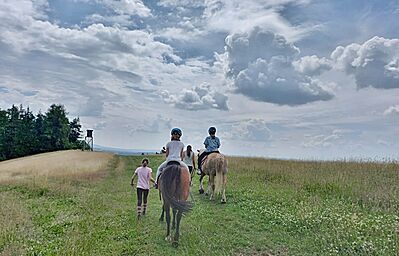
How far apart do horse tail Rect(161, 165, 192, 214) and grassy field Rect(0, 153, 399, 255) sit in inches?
34.4

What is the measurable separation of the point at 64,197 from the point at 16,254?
864 cm

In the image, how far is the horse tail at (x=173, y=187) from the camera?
8.23 m

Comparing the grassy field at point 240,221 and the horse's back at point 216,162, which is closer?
the grassy field at point 240,221

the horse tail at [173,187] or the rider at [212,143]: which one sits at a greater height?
the rider at [212,143]

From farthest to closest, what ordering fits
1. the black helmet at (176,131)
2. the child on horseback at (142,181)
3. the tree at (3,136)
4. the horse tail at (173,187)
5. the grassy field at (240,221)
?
the tree at (3,136), the child on horseback at (142,181), the black helmet at (176,131), the horse tail at (173,187), the grassy field at (240,221)

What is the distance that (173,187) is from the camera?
8.41m

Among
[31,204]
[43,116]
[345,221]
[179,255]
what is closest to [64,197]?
[31,204]

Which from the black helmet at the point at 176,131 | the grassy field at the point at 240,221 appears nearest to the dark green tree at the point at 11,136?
the grassy field at the point at 240,221

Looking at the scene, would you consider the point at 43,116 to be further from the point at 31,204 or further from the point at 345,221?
the point at 345,221

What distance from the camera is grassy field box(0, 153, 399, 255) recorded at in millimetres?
7699

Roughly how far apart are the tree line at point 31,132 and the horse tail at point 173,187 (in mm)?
77570

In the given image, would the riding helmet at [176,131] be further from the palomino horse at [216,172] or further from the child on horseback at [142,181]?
the palomino horse at [216,172]

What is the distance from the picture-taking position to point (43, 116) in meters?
85.6

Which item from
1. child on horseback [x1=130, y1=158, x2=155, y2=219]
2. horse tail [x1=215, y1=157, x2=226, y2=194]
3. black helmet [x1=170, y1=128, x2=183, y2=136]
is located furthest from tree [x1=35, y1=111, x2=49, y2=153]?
black helmet [x1=170, y1=128, x2=183, y2=136]
